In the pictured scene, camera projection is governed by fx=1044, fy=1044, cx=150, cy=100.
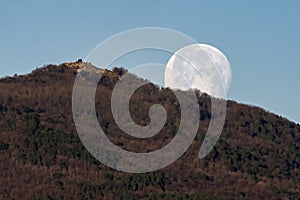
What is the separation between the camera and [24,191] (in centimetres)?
19550

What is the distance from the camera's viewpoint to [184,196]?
197 metres

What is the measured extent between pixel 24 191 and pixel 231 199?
39.3 m

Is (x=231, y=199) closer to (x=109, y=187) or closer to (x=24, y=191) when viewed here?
(x=109, y=187)

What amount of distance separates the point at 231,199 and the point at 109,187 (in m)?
23.4

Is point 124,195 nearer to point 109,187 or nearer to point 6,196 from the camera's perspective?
point 109,187

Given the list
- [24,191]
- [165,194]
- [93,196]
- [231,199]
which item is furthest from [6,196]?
[231,199]

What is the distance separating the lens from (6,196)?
19362cm

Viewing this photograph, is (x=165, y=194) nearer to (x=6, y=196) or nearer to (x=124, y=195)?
(x=124, y=195)

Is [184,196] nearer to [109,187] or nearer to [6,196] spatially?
[109,187]

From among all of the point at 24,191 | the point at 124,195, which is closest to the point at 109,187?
the point at 124,195

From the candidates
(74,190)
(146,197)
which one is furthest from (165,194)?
(74,190)

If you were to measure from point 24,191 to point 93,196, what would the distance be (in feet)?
42.5

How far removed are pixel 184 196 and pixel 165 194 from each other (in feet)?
13.8

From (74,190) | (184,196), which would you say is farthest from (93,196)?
(184,196)
